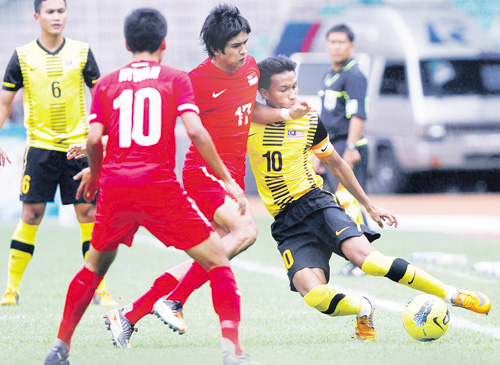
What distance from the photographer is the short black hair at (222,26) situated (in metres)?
5.76

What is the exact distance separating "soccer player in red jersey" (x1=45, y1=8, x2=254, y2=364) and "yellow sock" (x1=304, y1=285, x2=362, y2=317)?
2.53ft

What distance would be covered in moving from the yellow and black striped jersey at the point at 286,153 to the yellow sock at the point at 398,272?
674mm

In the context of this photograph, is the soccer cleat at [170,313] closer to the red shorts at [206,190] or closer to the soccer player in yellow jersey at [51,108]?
the red shorts at [206,190]

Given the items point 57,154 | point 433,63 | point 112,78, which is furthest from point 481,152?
point 112,78

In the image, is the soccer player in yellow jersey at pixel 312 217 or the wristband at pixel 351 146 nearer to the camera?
the soccer player in yellow jersey at pixel 312 217

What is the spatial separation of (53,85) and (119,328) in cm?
247

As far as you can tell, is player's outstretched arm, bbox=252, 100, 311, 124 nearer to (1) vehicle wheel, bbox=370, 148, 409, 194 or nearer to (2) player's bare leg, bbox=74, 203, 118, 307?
(2) player's bare leg, bbox=74, 203, 118, 307

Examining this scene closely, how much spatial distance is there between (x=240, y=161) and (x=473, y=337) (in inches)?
68.8

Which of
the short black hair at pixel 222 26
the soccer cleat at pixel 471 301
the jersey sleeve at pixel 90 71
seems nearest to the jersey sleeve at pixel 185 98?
the short black hair at pixel 222 26

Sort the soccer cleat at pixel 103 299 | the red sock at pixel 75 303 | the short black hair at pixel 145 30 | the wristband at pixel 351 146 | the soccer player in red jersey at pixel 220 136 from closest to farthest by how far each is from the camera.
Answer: the short black hair at pixel 145 30 → the red sock at pixel 75 303 → the soccer player in red jersey at pixel 220 136 → the soccer cleat at pixel 103 299 → the wristband at pixel 351 146

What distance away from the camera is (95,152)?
4895 millimetres

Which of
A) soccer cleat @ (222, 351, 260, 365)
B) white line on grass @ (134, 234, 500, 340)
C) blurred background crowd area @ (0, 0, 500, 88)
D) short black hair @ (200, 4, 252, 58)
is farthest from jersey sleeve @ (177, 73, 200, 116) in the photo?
blurred background crowd area @ (0, 0, 500, 88)

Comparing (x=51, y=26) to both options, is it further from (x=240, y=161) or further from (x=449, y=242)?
(x=449, y=242)

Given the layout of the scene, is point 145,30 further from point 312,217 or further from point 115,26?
point 115,26
